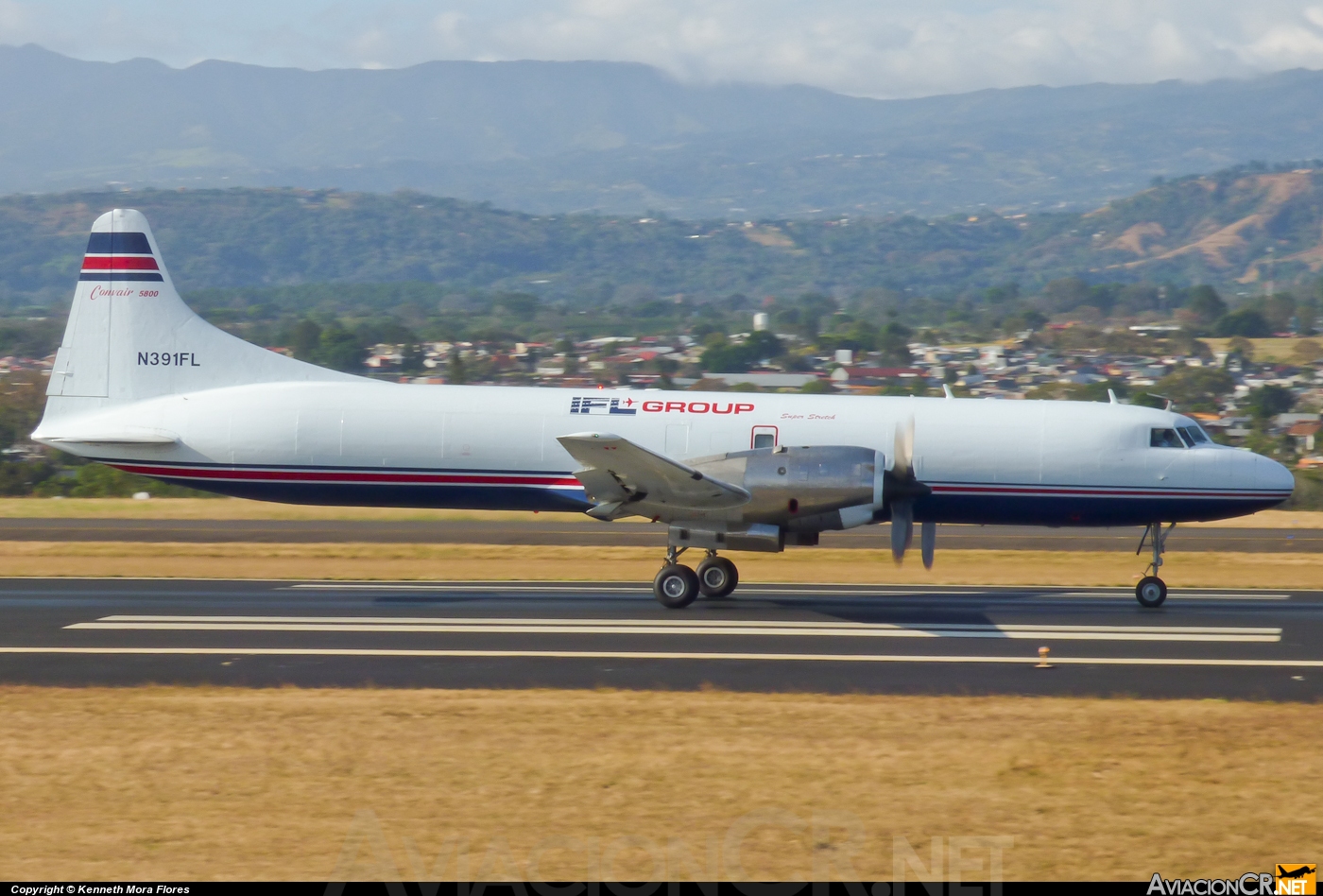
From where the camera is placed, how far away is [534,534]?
34000mm

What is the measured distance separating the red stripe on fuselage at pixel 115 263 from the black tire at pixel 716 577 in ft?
37.4

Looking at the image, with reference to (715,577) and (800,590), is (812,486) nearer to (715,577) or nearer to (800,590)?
(715,577)

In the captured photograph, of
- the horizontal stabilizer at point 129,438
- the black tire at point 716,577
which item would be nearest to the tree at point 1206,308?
the black tire at point 716,577

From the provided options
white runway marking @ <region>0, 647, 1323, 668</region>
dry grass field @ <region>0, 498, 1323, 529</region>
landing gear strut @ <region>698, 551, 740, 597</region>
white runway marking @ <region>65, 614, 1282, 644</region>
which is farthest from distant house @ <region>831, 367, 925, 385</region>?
white runway marking @ <region>0, 647, 1323, 668</region>

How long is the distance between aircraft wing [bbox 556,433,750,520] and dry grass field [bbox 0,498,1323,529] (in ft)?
53.0

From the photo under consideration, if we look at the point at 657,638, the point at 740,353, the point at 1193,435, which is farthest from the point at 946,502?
the point at 740,353

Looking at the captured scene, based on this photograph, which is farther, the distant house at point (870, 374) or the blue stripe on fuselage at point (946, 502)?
the distant house at point (870, 374)

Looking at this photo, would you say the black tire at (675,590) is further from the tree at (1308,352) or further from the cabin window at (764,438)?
the tree at (1308,352)

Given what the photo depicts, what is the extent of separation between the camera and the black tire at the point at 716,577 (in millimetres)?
21766

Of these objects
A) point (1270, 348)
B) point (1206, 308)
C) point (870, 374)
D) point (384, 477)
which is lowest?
point (384, 477)

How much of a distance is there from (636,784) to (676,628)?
7.66 meters

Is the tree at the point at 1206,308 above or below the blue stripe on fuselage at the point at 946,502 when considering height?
above

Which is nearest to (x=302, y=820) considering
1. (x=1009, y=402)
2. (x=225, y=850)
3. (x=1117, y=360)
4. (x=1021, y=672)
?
(x=225, y=850)

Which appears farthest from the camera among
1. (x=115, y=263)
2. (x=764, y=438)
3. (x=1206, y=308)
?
(x=1206, y=308)
